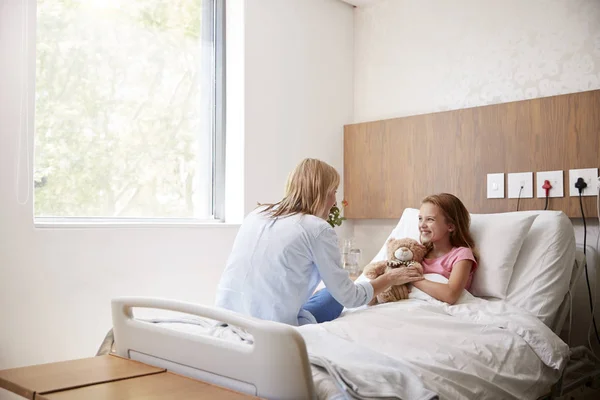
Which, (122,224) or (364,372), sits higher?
(122,224)

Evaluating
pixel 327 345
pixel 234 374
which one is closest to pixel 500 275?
pixel 327 345

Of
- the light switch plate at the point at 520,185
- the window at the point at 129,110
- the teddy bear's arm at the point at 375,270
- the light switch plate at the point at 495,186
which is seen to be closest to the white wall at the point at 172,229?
the window at the point at 129,110

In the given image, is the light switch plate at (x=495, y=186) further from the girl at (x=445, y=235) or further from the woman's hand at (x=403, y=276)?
the woman's hand at (x=403, y=276)

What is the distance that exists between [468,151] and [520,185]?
321 millimetres

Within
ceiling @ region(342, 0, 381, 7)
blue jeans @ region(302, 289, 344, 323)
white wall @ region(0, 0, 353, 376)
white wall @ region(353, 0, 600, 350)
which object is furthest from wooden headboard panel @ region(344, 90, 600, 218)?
blue jeans @ region(302, 289, 344, 323)

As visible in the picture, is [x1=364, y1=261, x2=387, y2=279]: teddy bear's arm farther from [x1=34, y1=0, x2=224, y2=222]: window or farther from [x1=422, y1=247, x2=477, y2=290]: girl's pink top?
[x1=34, y1=0, x2=224, y2=222]: window

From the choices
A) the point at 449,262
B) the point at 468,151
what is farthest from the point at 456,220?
the point at 468,151

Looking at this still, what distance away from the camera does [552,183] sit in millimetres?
2674

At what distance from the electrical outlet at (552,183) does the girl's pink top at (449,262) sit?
620mm

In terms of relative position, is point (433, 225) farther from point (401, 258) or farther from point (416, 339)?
point (416, 339)

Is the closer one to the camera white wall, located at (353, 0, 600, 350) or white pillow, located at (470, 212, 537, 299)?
white pillow, located at (470, 212, 537, 299)

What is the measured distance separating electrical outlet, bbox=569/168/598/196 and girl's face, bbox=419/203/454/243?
25.2 inches

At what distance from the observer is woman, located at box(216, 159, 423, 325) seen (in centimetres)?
185

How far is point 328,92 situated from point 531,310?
1.82m
